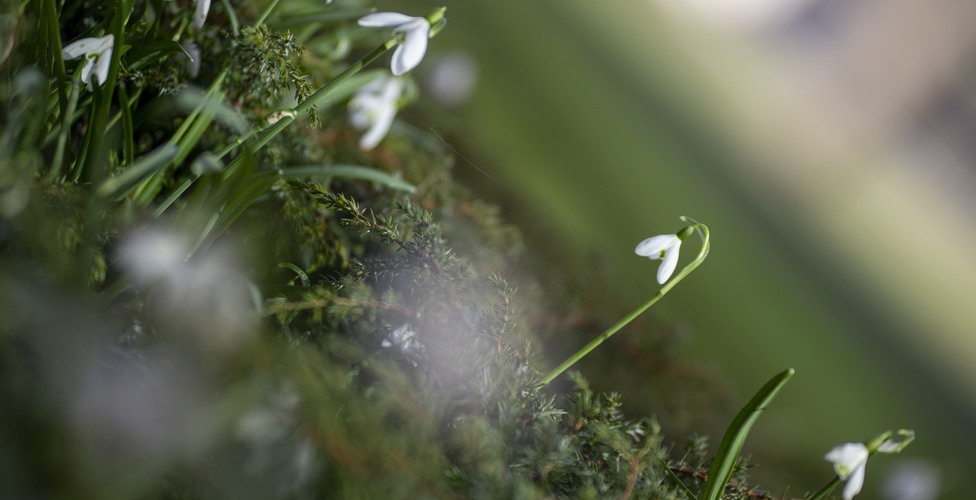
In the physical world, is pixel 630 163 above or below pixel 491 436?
below

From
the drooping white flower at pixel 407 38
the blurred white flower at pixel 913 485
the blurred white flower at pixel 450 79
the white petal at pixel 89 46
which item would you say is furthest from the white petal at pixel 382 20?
the blurred white flower at pixel 913 485

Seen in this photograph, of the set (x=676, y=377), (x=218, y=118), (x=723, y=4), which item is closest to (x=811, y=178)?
(x=723, y=4)

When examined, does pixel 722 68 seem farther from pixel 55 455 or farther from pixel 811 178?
pixel 55 455

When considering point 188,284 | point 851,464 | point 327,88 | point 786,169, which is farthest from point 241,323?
point 786,169

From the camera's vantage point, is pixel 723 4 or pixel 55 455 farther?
pixel 723 4

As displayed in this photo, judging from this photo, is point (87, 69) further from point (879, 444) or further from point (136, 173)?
point (879, 444)

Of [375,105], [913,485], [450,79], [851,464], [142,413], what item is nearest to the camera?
[142,413]
